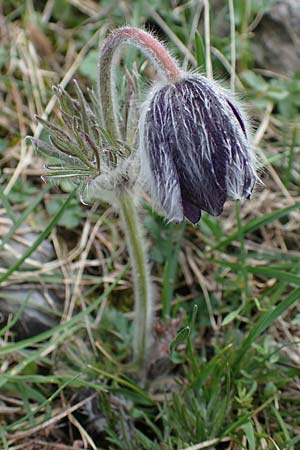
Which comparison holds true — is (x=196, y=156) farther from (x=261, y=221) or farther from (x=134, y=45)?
(x=261, y=221)

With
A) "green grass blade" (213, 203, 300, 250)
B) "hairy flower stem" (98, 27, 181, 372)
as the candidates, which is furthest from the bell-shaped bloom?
"green grass blade" (213, 203, 300, 250)

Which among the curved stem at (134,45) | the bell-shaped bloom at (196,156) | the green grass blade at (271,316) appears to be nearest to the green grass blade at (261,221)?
the green grass blade at (271,316)

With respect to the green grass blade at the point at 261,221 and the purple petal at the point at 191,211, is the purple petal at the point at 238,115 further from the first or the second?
the green grass blade at the point at 261,221

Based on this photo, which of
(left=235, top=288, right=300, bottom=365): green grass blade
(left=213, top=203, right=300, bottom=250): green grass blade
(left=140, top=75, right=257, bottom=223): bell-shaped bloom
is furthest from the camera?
(left=213, top=203, right=300, bottom=250): green grass blade

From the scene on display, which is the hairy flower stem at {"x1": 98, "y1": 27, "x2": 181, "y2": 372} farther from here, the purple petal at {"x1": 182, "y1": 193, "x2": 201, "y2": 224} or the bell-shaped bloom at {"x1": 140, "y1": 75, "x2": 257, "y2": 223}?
the purple petal at {"x1": 182, "y1": 193, "x2": 201, "y2": 224}

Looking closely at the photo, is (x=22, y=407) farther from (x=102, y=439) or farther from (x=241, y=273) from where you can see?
(x=241, y=273)

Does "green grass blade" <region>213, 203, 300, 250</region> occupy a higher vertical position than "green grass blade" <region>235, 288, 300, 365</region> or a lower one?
higher

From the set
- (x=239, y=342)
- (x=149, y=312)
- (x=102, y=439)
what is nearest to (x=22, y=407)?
(x=102, y=439)

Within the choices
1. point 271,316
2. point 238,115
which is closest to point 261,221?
point 271,316
